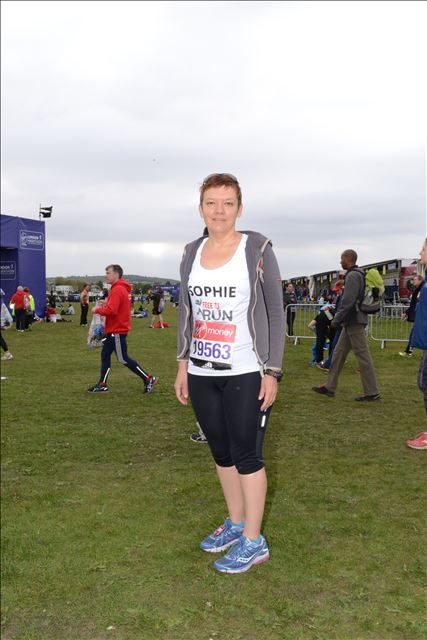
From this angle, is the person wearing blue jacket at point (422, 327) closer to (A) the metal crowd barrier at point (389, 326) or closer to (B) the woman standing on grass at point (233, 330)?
(B) the woman standing on grass at point (233, 330)

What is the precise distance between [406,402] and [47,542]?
5766 mm

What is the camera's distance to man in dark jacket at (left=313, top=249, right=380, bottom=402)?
7309 mm

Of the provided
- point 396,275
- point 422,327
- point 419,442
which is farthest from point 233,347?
point 396,275

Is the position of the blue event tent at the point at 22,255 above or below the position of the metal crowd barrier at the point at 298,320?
above

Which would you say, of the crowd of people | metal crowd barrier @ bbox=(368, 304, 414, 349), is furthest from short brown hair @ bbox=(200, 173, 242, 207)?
metal crowd barrier @ bbox=(368, 304, 414, 349)

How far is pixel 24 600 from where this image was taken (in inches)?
113

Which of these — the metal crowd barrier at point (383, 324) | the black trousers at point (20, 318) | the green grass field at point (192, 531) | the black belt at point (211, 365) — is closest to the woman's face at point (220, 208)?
the black belt at point (211, 365)

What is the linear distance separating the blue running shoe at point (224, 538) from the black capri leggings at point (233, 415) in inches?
20.2

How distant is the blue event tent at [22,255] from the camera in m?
23.8

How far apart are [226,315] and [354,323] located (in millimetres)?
5069

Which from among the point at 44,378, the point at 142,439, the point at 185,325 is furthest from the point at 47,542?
the point at 44,378

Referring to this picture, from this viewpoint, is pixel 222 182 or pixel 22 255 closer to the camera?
pixel 222 182

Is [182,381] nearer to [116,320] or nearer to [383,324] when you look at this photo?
[116,320]

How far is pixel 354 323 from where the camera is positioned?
7430 mm
